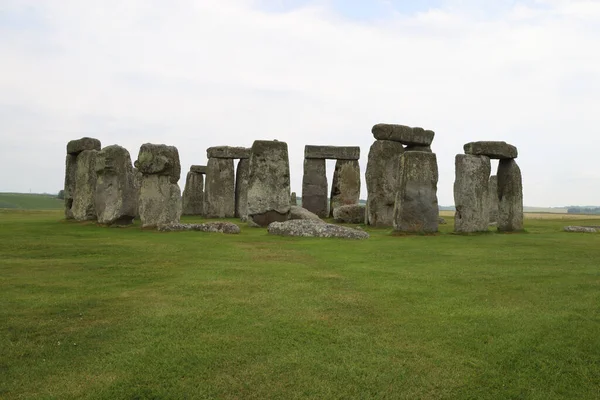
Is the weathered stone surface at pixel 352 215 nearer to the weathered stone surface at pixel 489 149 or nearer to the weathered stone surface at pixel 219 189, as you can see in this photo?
the weathered stone surface at pixel 489 149

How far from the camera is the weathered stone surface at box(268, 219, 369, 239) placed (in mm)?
14211

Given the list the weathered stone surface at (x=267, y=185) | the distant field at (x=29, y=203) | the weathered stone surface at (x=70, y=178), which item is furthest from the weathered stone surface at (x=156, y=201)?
the distant field at (x=29, y=203)

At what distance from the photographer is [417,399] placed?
4180mm

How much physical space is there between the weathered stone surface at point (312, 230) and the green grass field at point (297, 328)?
4.11 m

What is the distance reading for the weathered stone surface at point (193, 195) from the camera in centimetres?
2855

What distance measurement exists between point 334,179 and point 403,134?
295 inches

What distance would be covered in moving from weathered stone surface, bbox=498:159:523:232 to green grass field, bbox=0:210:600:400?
722cm

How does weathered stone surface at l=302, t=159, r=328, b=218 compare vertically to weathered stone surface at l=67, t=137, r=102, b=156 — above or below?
below

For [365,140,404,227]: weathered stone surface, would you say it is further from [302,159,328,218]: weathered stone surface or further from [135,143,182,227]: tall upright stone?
[135,143,182,227]: tall upright stone

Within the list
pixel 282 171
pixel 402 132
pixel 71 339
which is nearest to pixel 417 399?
pixel 71 339

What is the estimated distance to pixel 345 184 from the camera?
87.8 feet

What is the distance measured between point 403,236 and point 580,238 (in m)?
4.85

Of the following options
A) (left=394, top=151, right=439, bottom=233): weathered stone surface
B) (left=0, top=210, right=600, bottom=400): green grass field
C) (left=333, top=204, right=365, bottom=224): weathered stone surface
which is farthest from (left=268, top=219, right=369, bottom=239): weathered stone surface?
(left=333, top=204, right=365, bottom=224): weathered stone surface

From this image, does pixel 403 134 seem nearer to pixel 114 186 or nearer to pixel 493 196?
pixel 493 196
